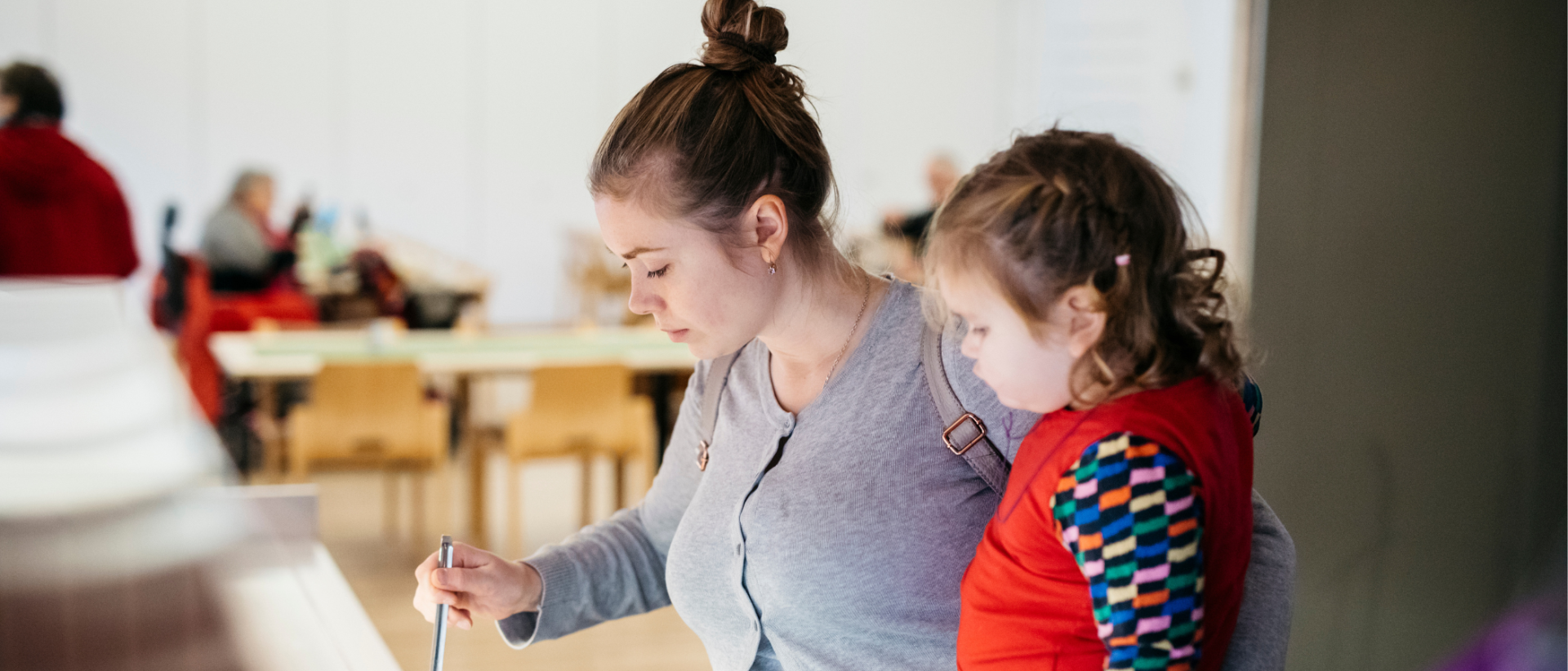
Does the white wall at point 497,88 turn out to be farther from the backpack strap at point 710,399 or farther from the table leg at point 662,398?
the backpack strap at point 710,399

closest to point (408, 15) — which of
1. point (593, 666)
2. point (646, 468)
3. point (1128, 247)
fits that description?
point (646, 468)

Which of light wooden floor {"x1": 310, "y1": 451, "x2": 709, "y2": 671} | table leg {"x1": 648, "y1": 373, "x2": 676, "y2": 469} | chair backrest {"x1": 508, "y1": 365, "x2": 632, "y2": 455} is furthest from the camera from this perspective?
table leg {"x1": 648, "y1": 373, "x2": 676, "y2": 469}

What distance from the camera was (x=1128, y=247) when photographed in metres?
0.79

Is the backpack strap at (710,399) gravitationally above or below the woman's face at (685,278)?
below

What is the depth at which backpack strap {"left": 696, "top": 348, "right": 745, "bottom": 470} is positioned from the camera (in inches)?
47.3

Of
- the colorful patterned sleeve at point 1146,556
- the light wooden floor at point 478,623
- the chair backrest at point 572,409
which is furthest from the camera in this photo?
the chair backrest at point 572,409

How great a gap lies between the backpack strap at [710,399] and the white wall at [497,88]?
6.06 metres

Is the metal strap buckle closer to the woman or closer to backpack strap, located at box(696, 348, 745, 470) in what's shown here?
the woman

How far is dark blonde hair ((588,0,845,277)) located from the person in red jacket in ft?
11.7

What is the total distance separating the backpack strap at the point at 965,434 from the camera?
1.00m

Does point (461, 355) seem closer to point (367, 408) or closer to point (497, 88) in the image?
point (367, 408)

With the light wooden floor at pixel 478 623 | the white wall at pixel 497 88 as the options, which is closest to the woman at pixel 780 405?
the light wooden floor at pixel 478 623

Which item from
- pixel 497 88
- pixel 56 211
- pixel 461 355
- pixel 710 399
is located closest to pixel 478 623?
pixel 461 355

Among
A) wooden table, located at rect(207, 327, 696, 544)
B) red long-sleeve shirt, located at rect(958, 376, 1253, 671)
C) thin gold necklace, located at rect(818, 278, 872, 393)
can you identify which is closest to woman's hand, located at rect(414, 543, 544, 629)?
thin gold necklace, located at rect(818, 278, 872, 393)
